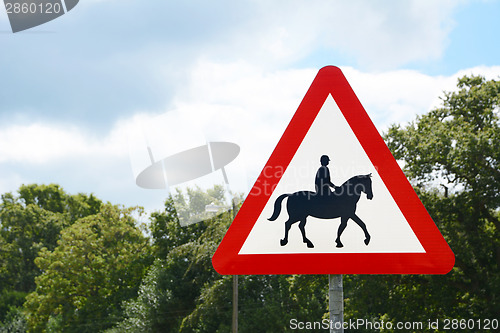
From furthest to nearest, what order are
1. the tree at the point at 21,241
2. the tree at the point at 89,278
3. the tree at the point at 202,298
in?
the tree at the point at 21,241 → the tree at the point at 89,278 → the tree at the point at 202,298

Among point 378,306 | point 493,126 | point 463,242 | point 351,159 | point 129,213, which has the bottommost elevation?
point 351,159

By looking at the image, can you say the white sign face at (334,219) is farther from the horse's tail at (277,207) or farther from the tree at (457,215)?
the tree at (457,215)

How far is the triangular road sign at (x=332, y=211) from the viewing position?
83.2 inches

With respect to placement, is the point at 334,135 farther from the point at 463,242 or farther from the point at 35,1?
the point at 463,242

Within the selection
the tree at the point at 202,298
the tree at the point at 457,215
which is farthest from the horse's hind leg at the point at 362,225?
the tree at the point at 202,298

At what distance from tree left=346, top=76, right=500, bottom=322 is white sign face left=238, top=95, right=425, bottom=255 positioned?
1446 cm

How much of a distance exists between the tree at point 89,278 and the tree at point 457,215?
20.9 m

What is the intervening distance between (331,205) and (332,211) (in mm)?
25

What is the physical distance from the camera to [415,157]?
17.0m

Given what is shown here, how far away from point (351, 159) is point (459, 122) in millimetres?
16411

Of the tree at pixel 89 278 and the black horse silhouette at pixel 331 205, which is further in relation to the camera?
the tree at pixel 89 278

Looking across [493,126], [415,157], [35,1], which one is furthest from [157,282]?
[35,1]

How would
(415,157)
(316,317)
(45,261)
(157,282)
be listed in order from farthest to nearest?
(45,261), (157,282), (316,317), (415,157)

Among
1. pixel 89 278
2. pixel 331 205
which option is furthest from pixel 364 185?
pixel 89 278
